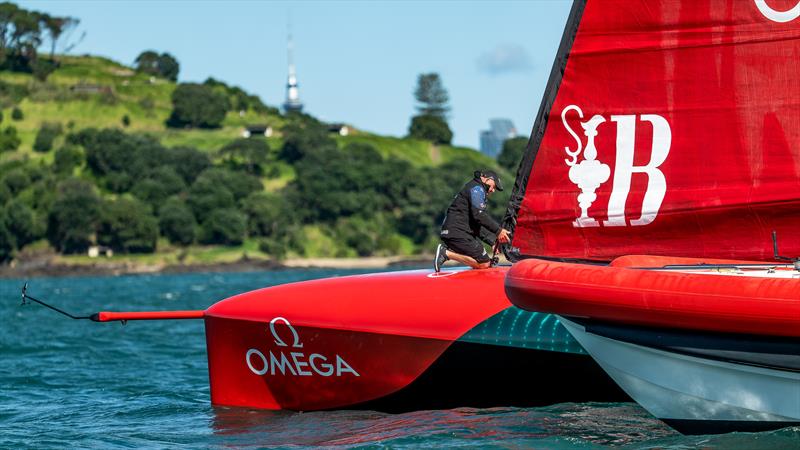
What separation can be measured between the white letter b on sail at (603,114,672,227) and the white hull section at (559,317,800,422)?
105 cm

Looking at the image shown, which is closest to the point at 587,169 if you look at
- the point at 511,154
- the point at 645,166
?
the point at 645,166

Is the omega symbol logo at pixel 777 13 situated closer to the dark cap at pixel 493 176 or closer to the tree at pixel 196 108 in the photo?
the dark cap at pixel 493 176

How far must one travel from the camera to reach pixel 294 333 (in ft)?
38.8

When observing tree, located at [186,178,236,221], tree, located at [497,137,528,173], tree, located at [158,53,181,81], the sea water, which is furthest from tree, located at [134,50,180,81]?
the sea water

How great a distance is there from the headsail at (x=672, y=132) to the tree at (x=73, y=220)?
309 feet

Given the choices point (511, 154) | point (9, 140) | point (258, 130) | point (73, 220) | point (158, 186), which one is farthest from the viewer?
point (511, 154)

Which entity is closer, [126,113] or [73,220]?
[73,220]

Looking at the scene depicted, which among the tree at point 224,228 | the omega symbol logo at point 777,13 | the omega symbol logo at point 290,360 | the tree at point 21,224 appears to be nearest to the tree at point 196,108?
the tree at point 224,228

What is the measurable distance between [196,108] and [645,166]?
12803 centimetres

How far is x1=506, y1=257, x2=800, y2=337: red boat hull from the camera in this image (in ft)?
28.3

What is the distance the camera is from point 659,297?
894 centimetres

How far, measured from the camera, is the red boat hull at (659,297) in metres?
8.62

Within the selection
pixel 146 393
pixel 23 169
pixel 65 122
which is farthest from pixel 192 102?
pixel 146 393

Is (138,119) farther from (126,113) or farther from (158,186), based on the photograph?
(158,186)
